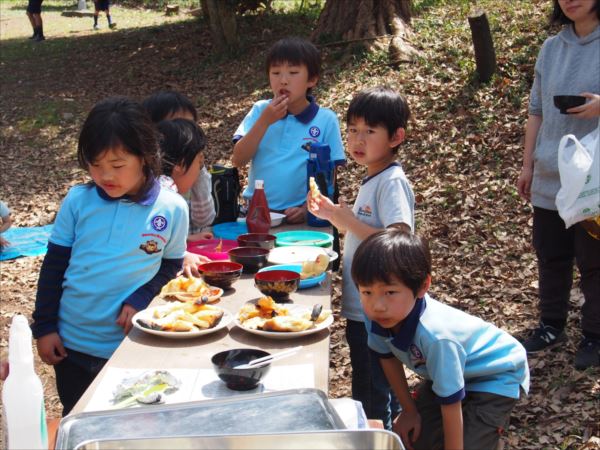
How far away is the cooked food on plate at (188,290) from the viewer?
3072 mm

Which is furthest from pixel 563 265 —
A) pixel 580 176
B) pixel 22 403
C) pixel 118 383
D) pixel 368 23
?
pixel 368 23

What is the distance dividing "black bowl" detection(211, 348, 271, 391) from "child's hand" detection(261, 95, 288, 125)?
2006 mm

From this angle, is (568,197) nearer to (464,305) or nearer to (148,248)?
(464,305)

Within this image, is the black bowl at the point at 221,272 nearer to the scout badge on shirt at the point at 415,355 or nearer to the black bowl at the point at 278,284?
the black bowl at the point at 278,284

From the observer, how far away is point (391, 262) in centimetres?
264

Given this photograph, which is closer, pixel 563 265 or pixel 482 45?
pixel 563 265

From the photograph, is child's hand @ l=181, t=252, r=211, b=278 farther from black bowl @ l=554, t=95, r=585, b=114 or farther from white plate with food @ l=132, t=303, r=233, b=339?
black bowl @ l=554, t=95, r=585, b=114

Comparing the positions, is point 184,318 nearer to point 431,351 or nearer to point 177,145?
point 431,351

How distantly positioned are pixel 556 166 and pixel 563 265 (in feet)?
2.13

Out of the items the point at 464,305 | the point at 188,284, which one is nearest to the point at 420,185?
the point at 464,305

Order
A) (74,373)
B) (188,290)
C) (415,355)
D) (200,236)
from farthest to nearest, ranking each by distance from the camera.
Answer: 1. (200,236)
2. (74,373)
3. (188,290)
4. (415,355)

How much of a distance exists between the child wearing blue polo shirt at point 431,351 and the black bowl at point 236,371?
1.69 ft

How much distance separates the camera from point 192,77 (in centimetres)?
1233

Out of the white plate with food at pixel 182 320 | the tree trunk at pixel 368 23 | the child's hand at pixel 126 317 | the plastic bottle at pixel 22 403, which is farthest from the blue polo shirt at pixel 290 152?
the tree trunk at pixel 368 23
